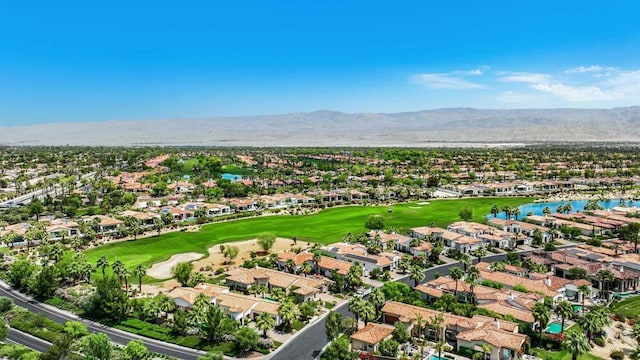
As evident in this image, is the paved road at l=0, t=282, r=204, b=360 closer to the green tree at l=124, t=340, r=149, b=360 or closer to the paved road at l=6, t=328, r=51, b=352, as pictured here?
the paved road at l=6, t=328, r=51, b=352

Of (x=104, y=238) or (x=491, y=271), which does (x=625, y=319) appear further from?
(x=104, y=238)

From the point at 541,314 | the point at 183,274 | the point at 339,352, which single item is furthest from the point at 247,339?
the point at 541,314

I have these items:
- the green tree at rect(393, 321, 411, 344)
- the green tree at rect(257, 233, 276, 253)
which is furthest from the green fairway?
the green tree at rect(393, 321, 411, 344)

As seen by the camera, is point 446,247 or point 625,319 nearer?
point 625,319

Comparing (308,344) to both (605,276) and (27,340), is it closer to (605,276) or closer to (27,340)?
(27,340)

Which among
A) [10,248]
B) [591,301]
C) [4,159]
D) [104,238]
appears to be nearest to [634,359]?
[591,301]

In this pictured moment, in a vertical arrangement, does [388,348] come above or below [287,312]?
below
